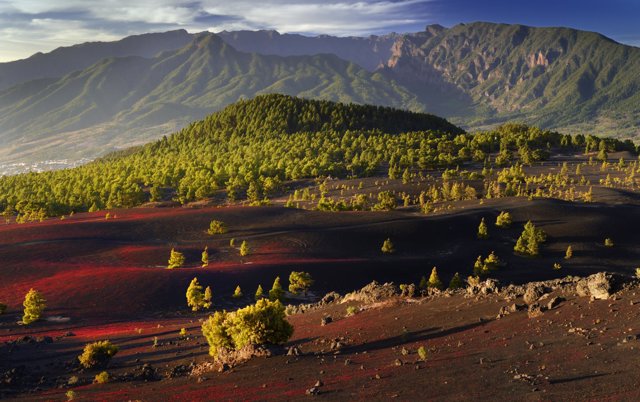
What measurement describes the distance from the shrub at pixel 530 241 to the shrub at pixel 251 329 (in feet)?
172

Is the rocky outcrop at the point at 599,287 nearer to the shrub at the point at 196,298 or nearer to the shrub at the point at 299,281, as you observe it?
the shrub at the point at 299,281

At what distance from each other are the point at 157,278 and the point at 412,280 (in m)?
30.0

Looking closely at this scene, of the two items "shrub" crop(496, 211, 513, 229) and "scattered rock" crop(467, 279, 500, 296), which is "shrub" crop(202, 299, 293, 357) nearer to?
"scattered rock" crop(467, 279, 500, 296)

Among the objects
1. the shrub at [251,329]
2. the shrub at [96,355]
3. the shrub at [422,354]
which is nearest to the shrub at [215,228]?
the shrub at [96,355]

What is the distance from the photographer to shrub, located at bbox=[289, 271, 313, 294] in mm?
65250

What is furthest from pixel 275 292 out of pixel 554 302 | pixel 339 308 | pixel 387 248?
pixel 554 302

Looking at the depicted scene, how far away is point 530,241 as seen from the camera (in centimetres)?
8162

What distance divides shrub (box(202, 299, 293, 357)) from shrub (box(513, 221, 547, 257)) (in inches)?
2062

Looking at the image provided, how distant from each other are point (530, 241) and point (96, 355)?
2413 inches

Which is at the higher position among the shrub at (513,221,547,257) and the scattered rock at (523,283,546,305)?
the scattered rock at (523,283,546,305)

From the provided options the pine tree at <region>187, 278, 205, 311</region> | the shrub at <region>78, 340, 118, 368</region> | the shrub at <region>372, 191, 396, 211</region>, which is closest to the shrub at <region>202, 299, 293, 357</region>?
the shrub at <region>78, 340, 118, 368</region>

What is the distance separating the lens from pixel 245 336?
3753 cm

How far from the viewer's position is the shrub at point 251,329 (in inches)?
1481

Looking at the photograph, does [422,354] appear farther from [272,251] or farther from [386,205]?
[386,205]
